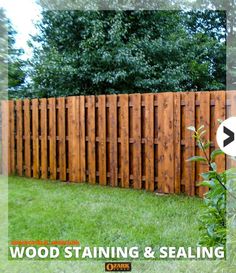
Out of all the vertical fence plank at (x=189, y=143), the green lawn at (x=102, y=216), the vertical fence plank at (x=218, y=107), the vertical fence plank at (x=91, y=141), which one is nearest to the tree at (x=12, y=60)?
the vertical fence plank at (x=91, y=141)

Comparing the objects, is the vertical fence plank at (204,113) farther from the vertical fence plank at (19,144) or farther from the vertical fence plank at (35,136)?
the vertical fence plank at (19,144)

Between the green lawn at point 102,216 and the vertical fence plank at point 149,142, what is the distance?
0.55 ft

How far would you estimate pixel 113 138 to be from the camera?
3.00 metres

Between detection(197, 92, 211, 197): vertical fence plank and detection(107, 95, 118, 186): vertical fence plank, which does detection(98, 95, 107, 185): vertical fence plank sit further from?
detection(197, 92, 211, 197): vertical fence plank

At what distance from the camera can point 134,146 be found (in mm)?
2898

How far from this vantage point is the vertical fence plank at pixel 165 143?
2.71 m

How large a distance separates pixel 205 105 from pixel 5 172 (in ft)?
6.54

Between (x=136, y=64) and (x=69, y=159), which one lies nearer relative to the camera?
(x=69, y=159)

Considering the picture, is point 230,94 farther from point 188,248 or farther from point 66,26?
point 66,26

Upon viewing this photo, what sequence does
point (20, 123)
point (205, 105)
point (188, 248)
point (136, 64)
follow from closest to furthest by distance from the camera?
point (188, 248) → point (205, 105) → point (20, 123) → point (136, 64)

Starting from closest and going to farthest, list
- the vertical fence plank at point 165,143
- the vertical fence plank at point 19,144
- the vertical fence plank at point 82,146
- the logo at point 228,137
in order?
the logo at point 228,137 < the vertical fence plank at point 165,143 < the vertical fence plank at point 82,146 < the vertical fence plank at point 19,144

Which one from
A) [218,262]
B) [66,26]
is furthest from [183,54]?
[218,262]

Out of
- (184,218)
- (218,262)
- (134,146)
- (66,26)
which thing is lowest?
(184,218)

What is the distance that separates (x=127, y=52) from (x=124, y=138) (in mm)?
1197
